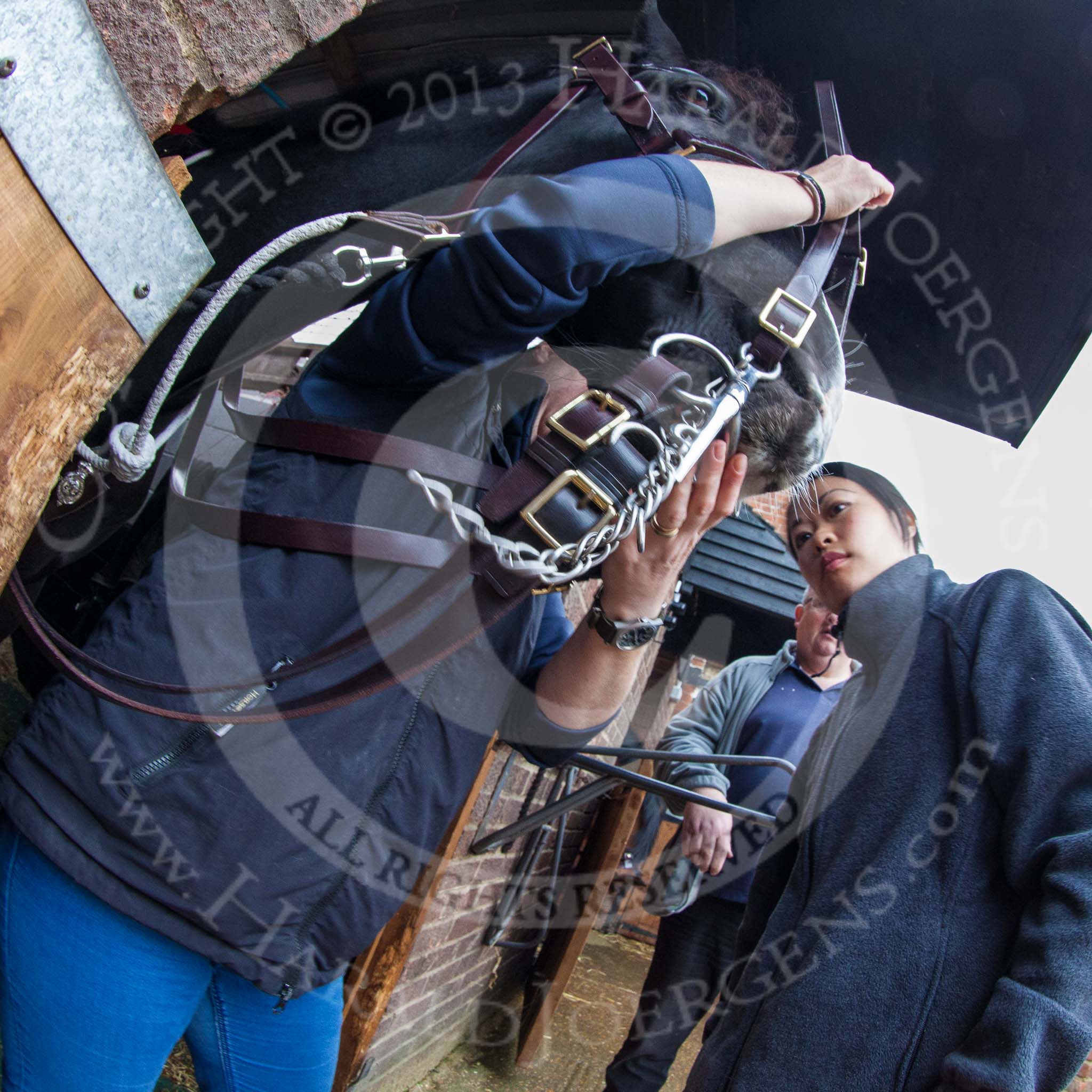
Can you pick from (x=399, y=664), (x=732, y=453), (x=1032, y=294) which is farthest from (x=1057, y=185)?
(x=399, y=664)

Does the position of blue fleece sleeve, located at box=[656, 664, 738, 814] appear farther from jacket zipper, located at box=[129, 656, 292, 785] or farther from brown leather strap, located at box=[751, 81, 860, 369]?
jacket zipper, located at box=[129, 656, 292, 785]

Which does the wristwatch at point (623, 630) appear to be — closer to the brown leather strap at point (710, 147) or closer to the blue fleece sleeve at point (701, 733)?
the brown leather strap at point (710, 147)

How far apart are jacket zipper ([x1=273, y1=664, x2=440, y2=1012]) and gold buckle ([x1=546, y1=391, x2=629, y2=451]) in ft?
1.12

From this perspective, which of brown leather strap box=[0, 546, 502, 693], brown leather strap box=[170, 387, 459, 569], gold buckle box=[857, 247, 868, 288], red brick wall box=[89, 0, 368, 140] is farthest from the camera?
gold buckle box=[857, 247, 868, 288]

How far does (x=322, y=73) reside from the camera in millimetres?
1350

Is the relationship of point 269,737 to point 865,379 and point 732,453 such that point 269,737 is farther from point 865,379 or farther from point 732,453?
point 865,379

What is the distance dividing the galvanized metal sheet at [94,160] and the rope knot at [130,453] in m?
0.19

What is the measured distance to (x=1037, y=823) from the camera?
1.17 m

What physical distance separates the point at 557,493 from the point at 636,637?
38 centimetres

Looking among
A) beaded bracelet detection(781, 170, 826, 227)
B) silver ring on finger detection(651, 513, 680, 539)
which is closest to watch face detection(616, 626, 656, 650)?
silver ring on finger detection(651, 513, 680, 539)

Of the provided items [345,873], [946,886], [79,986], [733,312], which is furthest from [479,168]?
[946,886]

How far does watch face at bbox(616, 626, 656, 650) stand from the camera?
1.21 m

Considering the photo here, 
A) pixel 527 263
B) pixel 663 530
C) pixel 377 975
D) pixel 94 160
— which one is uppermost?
pixel 94 160

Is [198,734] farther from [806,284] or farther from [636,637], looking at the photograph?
[806,284]
